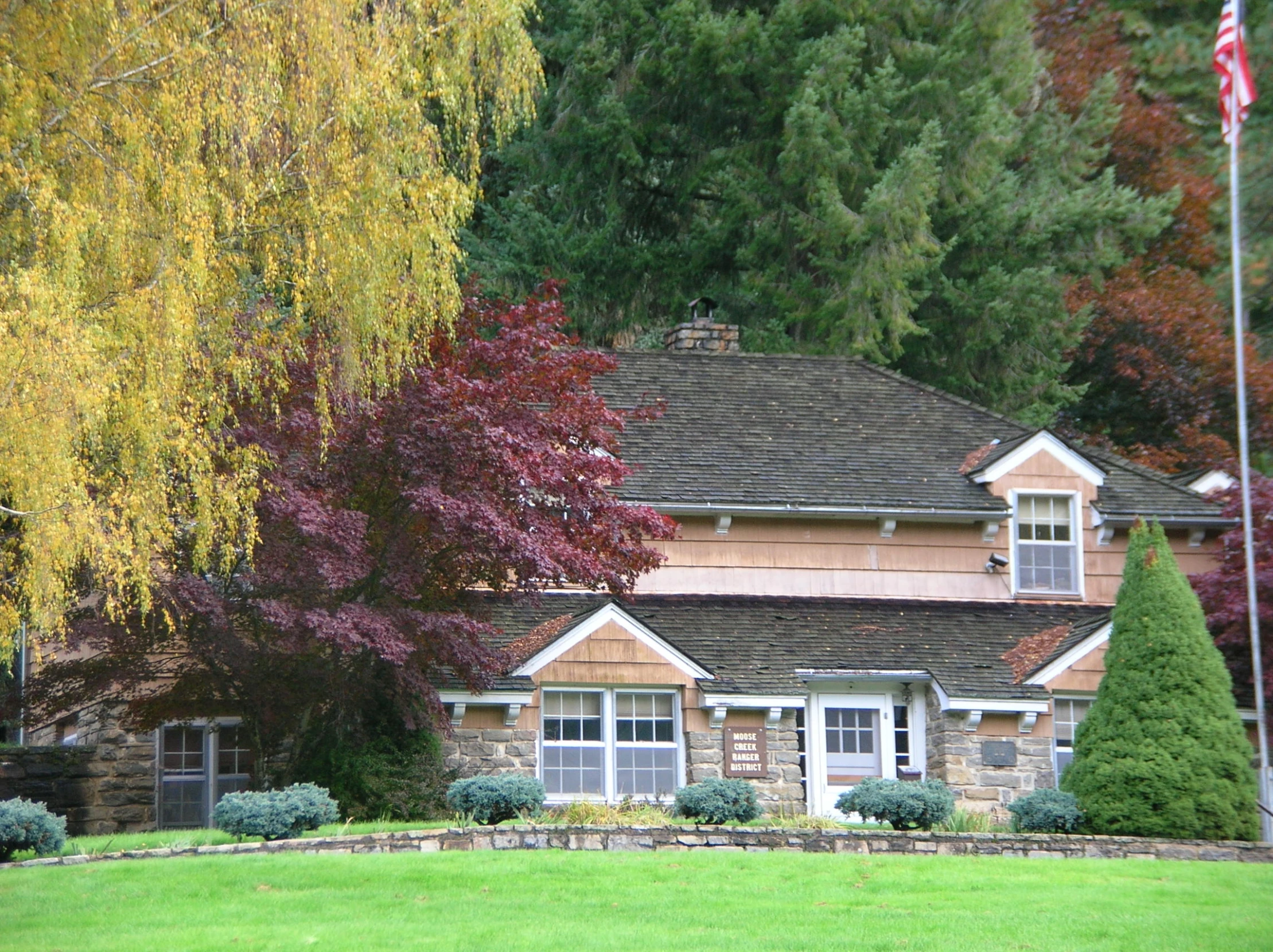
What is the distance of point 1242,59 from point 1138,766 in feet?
32.1

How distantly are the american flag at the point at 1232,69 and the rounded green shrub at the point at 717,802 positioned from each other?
10773 millimetres

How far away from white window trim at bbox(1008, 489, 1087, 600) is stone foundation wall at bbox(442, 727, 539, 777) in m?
7.89

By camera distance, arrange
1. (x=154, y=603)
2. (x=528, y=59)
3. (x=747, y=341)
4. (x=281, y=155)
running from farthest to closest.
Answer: (x=747, y=341) → (x=154, y=603) → (x=528, y=59) → (x=281, y=155)

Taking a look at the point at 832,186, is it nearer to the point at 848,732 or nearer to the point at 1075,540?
the point at 1075,540

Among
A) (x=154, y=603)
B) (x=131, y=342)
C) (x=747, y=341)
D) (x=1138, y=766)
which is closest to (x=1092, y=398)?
(x=747, y=341)

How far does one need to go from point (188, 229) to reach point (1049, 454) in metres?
15.1

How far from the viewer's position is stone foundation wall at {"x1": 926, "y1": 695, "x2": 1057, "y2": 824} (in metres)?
21.6

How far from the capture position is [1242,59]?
2186 centimetres

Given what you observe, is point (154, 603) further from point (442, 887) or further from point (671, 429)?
point (671, 429)

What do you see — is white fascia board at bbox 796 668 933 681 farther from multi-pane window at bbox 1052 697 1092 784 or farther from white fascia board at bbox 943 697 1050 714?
multi-pane window at bbox 1052 697 1092 784

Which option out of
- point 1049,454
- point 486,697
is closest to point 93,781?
point 486,697

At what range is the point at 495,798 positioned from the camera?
1728 centimetres

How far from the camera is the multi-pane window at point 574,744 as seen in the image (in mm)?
21391

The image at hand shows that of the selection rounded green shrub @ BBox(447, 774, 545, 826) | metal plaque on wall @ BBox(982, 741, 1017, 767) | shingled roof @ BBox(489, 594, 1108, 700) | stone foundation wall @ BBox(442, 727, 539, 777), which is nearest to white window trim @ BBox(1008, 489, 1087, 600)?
shingled roof @ BBox(489, 594, 1108, 700)
